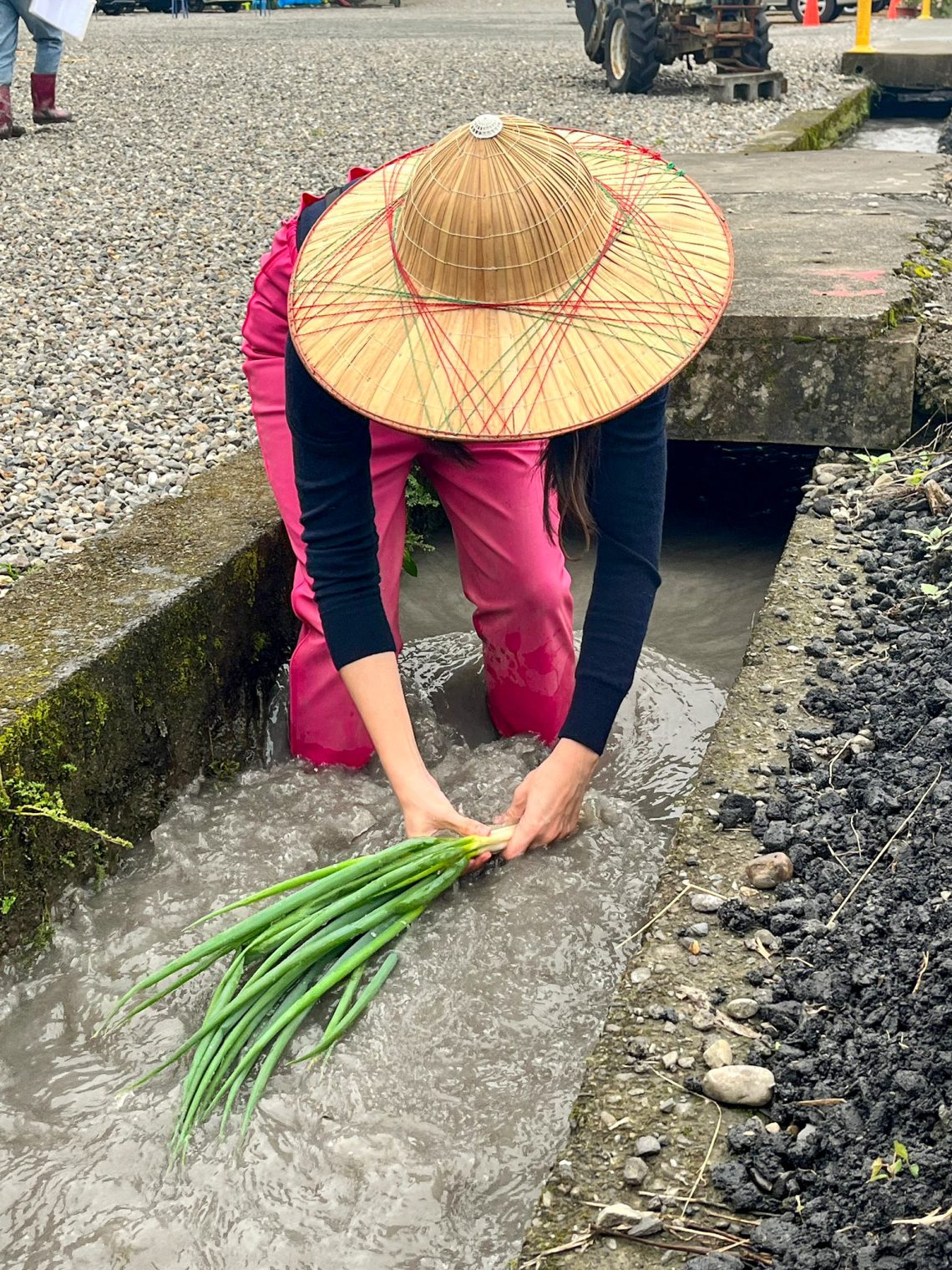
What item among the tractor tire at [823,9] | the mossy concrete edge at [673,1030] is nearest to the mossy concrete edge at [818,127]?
the mossy concrete edge at [673,1030]

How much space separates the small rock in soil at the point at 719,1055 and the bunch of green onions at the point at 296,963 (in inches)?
20.3

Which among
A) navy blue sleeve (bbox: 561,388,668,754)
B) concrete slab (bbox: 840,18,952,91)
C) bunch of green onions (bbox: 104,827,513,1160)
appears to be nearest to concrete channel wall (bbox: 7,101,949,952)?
bunch of green onions (bbox: 104,827,513,1160)

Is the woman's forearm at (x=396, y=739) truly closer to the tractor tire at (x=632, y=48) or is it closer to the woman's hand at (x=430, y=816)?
the woman's hand at (x=430, y=816)

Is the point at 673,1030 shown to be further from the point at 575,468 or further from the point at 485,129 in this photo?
the point at 485,129

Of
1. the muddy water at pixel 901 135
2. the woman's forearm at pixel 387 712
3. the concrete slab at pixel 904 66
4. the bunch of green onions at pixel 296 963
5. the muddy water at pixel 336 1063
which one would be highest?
the concrete slab at pixel 904 66

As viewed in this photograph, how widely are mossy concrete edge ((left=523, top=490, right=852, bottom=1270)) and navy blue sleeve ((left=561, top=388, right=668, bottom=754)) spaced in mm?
251

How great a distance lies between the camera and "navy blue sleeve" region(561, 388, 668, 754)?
2.12m

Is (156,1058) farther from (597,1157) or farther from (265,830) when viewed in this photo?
(597,1157)

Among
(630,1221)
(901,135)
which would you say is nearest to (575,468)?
(630,1221)

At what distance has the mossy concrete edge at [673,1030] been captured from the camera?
1.52 metres

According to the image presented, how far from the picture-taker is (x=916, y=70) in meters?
12.1

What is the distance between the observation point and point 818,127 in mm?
9352

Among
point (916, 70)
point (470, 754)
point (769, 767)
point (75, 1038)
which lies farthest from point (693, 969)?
point (916, 70)

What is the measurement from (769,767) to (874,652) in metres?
0.52
